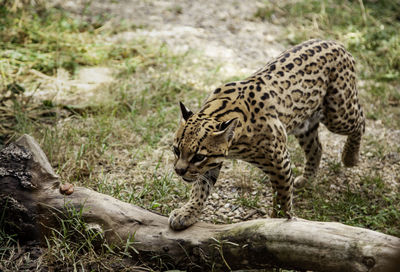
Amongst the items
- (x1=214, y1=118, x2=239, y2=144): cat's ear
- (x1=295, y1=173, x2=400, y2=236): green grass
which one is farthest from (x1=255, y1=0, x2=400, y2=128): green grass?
(x1=214, y1=118, x2=239, y2=144): cat's ear

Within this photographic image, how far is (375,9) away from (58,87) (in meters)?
7.76

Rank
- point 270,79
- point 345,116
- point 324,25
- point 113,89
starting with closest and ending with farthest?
point 270,79, point 345,116, point 113,89, point 324,25

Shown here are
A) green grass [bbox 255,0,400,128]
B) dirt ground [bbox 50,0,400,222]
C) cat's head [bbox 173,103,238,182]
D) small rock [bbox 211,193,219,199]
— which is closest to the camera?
cat's head [bbox 173,103,238,182]

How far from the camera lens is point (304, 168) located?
634cm

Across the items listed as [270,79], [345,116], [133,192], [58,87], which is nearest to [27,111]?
[58,87]

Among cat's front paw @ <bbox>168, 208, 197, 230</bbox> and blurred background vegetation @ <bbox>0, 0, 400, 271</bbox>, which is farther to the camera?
blurred background vegetation @ <bbox>0, 0, 400, 271</bbox>

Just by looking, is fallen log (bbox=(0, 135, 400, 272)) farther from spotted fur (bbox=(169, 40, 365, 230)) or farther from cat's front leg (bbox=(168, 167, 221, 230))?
spotted fur (bbox=(169, 40, 365, 230))

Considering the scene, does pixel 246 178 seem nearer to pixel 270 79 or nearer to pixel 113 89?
pixel 270 79

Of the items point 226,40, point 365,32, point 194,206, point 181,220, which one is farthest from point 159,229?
point 365,32

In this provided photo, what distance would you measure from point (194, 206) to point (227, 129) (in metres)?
0.94

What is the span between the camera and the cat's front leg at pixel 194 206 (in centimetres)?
423

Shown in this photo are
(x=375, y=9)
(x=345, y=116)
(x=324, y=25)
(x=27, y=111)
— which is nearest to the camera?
(x=345, y=116)

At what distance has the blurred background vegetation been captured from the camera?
533 centimetres

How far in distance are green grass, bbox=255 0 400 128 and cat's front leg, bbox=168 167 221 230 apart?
160 inches
